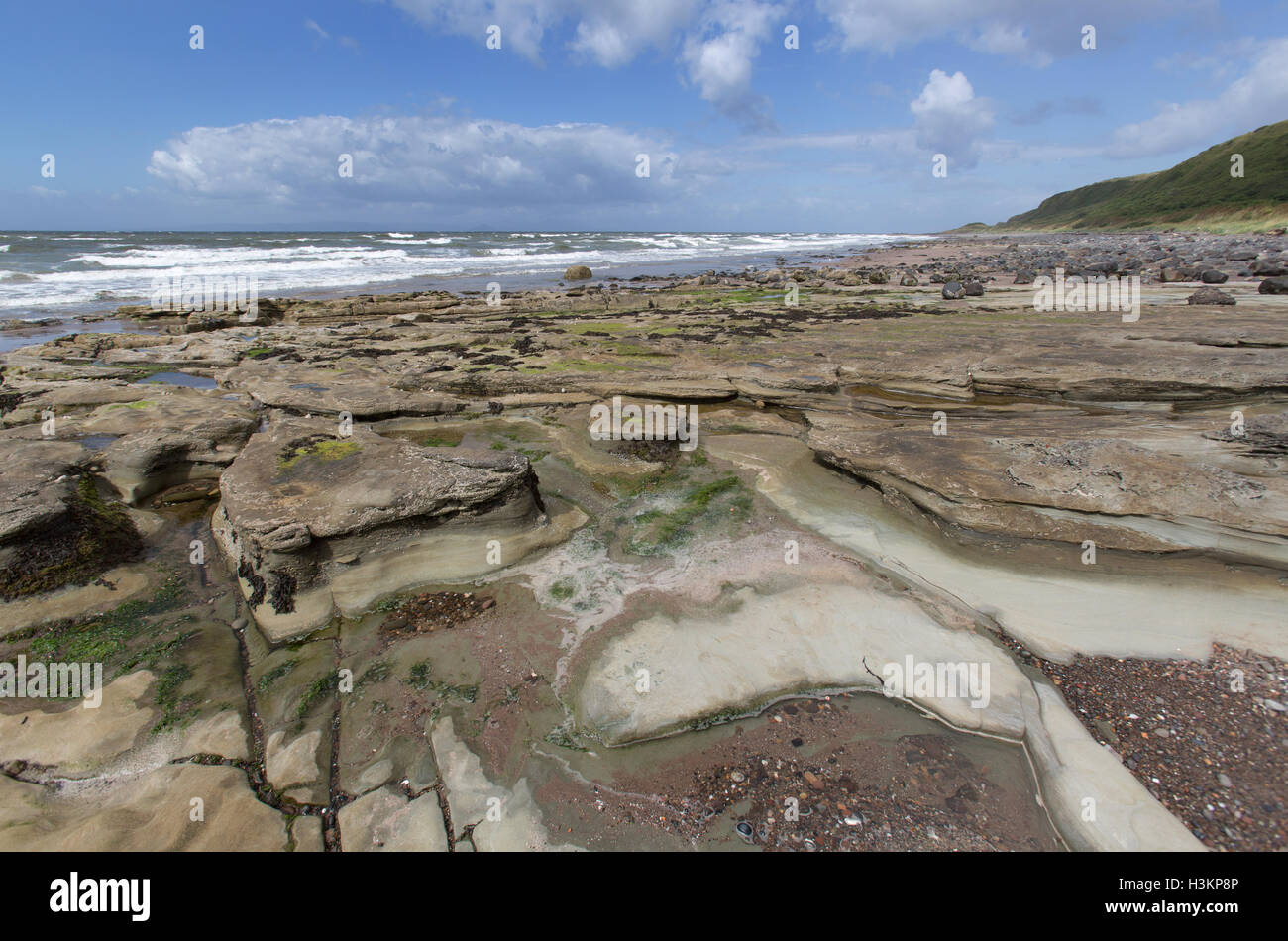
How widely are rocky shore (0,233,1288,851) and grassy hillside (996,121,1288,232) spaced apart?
6403 centimetres

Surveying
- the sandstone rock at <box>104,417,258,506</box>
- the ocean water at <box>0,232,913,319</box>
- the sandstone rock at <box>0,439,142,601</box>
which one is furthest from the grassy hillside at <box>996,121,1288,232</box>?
the sandstone rock at <box>0,439,142,601</box>

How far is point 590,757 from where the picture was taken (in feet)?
11.2

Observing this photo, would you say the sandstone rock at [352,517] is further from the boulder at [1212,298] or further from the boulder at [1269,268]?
the boulder at [1269,268]

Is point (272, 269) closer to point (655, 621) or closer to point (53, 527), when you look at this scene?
point (53, 527)

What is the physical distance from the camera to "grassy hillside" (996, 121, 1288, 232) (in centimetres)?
5003

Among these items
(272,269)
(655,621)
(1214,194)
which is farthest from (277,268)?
(1214,194)

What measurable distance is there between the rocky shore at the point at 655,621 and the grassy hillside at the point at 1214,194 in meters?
64.0

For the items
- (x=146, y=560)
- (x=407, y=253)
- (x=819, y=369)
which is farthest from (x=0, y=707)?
(x=407, y=253)

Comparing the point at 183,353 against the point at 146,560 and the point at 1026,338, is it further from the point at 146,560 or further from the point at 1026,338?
the point at 1026,338

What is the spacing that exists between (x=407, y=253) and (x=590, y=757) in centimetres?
5300

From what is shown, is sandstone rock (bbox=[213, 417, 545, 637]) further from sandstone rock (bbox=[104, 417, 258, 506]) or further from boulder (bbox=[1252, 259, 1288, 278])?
boulder (bbox=[1252, 259, 1288, 278])

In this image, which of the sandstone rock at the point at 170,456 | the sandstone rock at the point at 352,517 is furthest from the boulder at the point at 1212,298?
the sandstone rock at the point at 170,456

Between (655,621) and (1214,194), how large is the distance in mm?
93107

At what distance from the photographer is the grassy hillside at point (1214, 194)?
164ft
